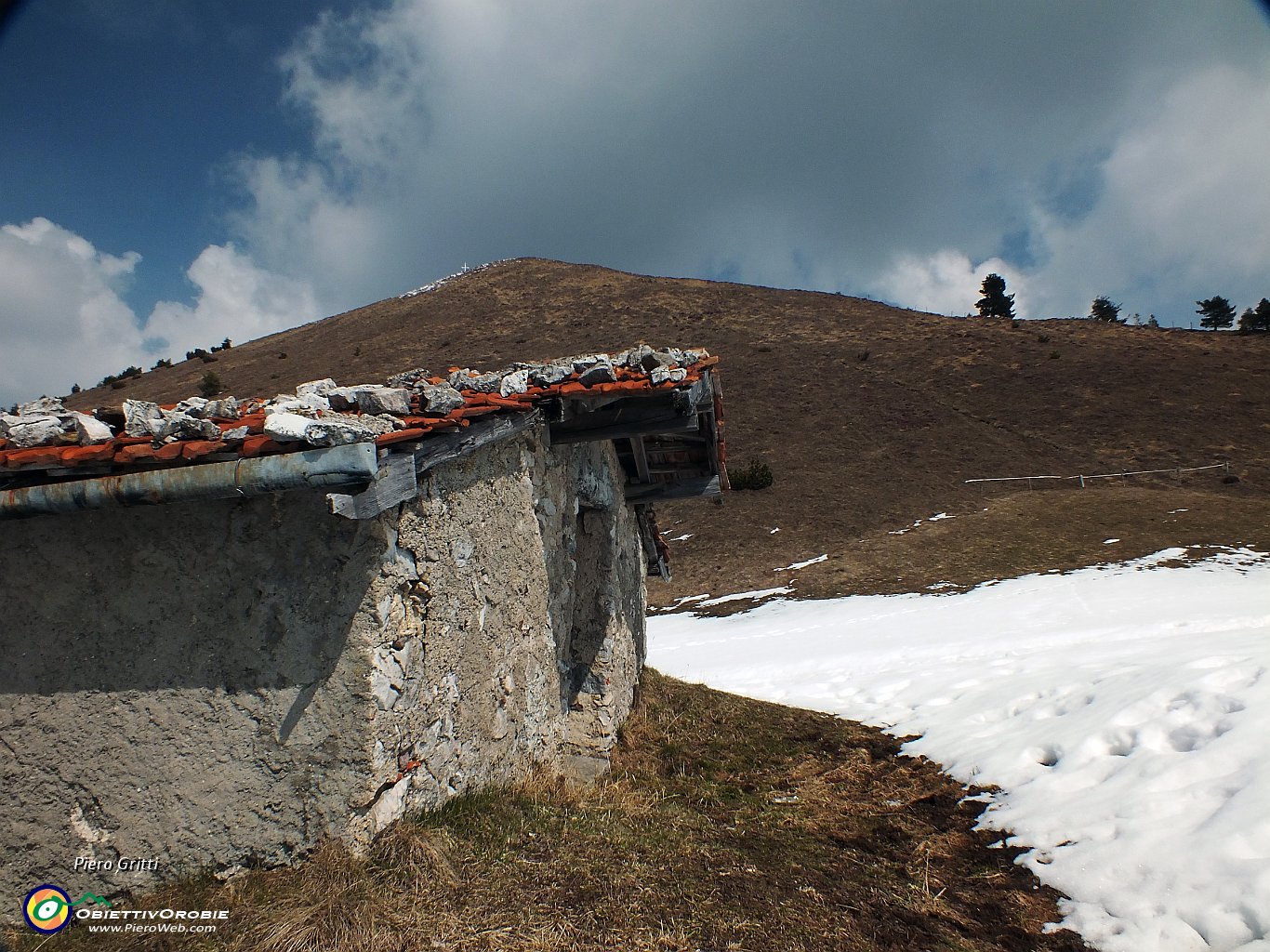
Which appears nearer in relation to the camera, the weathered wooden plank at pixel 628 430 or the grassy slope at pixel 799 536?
the grassy slope at pixel 799 536

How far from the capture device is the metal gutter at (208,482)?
3.36 meters

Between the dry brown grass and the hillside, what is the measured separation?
567 inches

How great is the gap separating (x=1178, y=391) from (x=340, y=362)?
50956 millimetres

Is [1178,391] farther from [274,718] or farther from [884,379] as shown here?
[274,718]

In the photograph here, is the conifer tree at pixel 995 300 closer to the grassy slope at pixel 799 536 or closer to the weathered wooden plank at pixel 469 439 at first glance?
the grassy slope at pixel 799 536

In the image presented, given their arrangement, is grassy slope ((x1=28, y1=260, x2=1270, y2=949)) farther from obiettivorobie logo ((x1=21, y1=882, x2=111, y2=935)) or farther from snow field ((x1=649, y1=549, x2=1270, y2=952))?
obiettivorobie logo ((x1=21, y1=882, x2=111, y2=935))

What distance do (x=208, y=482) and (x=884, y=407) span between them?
1565 inches

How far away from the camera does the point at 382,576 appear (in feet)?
12.8

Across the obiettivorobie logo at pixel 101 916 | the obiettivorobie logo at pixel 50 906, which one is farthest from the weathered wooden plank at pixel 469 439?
the obiettivorobie logo at pixel 50 906

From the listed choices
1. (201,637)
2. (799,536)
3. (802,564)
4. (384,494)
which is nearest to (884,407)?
(799,536)

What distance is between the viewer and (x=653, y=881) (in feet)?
13.5

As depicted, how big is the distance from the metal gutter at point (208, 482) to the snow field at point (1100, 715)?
Result: 4.89 m

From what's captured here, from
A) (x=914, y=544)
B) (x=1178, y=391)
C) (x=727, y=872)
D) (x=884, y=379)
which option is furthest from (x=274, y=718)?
(x=1178, y=391)

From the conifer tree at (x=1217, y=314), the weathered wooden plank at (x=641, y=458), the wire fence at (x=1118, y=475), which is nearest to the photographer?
the weathered wooden plank at (x=641, y=458)
